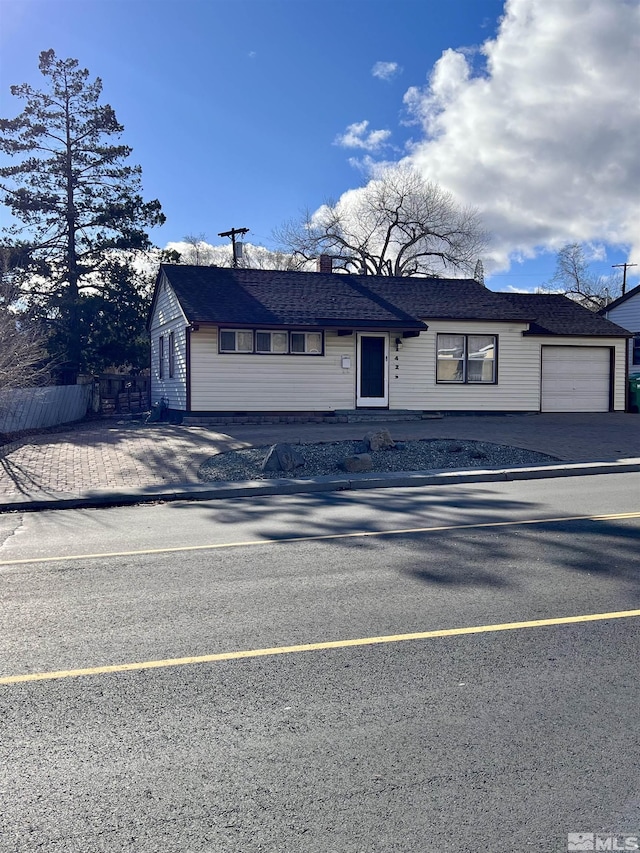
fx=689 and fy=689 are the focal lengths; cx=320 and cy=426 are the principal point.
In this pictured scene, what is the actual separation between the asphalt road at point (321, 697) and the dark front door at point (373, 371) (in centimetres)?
1448

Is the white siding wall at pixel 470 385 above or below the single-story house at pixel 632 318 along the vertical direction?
below

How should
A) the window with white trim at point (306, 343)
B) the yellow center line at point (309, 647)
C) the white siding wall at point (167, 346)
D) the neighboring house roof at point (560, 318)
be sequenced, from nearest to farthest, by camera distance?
the yellow center line at point (309, 647)
the window with white trim at point (306, 343)
the white siding wall at point (167, 346)
the neighboring house roof at point (560, 318)

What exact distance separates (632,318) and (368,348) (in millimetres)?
16746

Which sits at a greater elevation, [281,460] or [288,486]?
[281,460]

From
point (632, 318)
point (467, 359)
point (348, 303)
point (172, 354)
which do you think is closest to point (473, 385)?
point (467, 359)

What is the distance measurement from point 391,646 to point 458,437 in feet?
41.6

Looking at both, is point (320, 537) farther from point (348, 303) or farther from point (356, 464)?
point (348, 303)

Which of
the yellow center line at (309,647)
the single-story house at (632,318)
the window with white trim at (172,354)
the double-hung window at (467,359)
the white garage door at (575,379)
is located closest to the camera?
the yellow center line at (309,647)

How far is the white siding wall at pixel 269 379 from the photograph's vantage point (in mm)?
20328

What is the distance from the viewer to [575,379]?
78.4ft

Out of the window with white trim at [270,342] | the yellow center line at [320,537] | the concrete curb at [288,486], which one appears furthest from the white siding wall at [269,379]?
the yellow center line at [320,537]

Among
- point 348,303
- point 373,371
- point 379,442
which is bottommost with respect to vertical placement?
point 379,442

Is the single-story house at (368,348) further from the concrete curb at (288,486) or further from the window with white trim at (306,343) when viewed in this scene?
the concrete curb at (288,486)

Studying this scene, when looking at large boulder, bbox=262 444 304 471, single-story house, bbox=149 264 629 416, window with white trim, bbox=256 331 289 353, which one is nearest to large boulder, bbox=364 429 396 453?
large boulder, bbox=262 444 304 471
